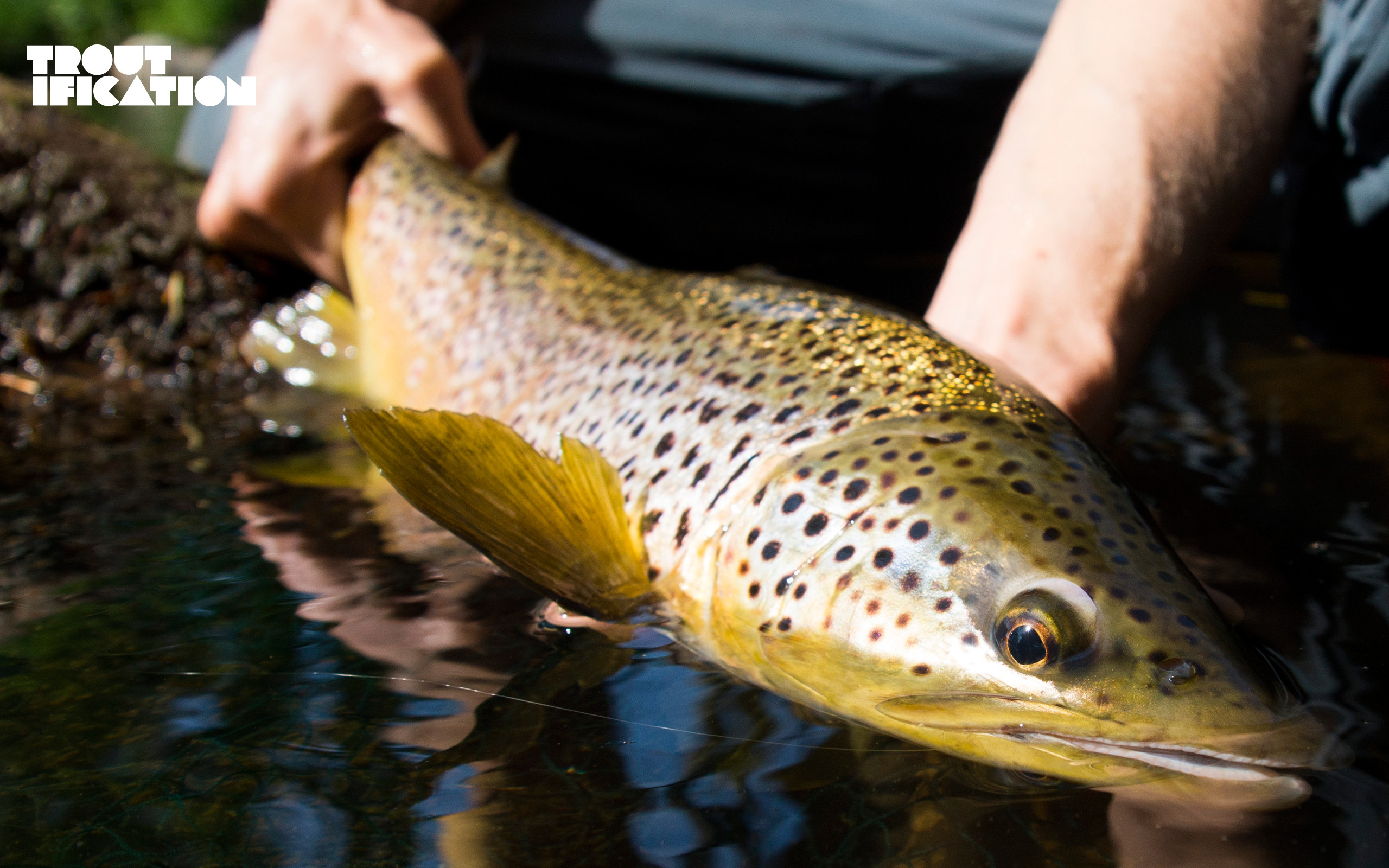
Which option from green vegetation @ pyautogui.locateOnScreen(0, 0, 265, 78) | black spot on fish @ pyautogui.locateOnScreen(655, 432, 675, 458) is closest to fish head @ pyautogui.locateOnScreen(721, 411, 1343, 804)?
black spot on fish @ pyautogui.locateOnScreen(655, 432, 675, 458)

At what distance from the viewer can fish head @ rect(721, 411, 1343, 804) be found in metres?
1.11

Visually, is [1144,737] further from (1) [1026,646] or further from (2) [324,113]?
(2) [324,113]

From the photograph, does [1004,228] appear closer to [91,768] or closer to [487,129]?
[91,768]

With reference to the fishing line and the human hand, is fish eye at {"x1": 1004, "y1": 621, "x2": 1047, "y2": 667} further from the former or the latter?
the human hand

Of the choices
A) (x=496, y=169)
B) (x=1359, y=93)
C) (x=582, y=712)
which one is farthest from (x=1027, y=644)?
(x=496, y=169)

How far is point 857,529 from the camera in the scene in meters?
1.37

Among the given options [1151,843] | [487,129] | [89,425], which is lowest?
[89,425]

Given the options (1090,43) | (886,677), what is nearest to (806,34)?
(1090,43)

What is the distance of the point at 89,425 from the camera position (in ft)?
8.97

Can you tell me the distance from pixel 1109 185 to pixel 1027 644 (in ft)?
3.98

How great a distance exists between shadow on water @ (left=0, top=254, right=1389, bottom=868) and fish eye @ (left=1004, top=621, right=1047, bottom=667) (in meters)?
0.14

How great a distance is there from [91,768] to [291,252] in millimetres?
2508

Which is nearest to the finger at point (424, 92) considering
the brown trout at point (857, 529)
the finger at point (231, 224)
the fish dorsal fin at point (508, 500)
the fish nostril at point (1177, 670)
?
the finger at point (231, 224)

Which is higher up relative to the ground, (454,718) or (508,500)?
(508,500)
